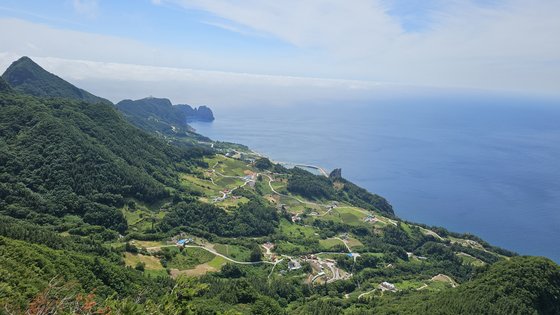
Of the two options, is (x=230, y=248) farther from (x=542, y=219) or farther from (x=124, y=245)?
(x=542, y=219)

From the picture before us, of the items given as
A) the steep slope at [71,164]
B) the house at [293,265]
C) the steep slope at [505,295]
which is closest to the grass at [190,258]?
the steep slope at [71,164]

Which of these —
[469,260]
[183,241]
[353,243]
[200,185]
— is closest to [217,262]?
[183,241]

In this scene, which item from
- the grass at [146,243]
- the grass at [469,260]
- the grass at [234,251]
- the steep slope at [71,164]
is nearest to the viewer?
the grass at [146,243]

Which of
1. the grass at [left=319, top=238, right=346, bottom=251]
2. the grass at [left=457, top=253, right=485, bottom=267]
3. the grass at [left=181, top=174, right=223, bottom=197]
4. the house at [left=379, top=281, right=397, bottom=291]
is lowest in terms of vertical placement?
the grass at [left=457, top=253, right=485, bottom=267]

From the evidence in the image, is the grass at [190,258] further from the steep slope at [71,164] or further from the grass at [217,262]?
the steep slope at [71,164]

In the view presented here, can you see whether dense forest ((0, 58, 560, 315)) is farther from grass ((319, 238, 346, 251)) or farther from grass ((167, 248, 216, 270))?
grass ((319, 238, 346, 251))

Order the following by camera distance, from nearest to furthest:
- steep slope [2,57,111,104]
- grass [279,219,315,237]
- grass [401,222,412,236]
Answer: grass [279,219,315,237], grass [401,222,412,236], steep slope [2,57,111,104]

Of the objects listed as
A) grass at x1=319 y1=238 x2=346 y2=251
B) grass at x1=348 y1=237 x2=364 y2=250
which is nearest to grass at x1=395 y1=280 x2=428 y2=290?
grass at x1=348 y1=237 x2=364 y2=250
